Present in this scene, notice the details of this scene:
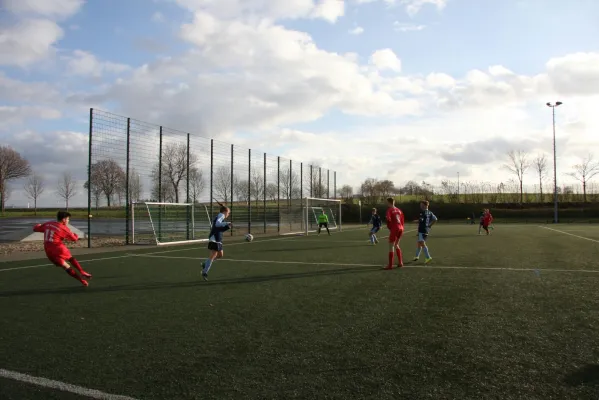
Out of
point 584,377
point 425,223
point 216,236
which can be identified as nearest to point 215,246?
point 216,236

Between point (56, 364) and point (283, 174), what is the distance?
26.9 m

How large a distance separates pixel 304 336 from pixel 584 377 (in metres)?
2.76

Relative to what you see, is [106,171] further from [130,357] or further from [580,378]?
[580,378]

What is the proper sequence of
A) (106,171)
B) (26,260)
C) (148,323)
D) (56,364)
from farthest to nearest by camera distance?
(106,171)
(26,260)
(148,323)
(56,364)

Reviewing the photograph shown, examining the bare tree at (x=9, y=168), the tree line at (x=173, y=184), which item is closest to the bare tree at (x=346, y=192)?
the tree line at (x=173, y=184)

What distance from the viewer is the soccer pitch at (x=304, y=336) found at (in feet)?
11.9

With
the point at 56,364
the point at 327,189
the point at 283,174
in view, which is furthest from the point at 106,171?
the point at 327,189

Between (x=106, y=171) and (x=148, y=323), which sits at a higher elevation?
(x=106, y=171)

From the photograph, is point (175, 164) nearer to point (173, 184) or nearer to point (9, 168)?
point (173, 184)

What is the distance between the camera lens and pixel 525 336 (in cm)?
492

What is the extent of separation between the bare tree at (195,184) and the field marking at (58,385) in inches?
751

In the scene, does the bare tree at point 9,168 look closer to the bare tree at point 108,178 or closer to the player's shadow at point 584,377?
the bare tree at point 108,178

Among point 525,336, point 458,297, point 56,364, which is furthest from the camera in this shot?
point 458,297

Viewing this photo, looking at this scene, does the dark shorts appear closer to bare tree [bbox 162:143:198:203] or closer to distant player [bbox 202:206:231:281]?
distant player [bbox 202:206:231:281]
